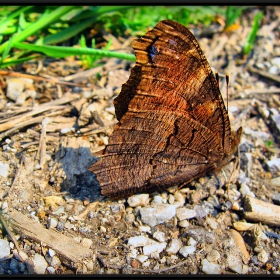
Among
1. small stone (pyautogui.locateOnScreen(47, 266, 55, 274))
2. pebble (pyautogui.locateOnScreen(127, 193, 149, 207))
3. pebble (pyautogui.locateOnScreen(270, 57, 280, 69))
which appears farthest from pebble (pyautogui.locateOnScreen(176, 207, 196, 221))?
pebble (pyautogui.locateOnScreen(270, 57, 280, 69))

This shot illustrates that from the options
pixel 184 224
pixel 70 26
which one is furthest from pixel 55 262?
pixel 70 26

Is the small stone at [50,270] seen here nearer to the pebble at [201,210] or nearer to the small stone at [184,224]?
the small stone at [184,224]

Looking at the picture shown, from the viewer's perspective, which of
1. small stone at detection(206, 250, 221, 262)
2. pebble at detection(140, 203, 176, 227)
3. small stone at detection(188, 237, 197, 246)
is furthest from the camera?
pebble at detection(140, 203, 176, 227)

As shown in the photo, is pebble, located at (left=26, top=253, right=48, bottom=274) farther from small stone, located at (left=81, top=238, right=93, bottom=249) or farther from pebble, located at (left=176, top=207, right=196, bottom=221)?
pebble, located at (left=176, top=207, right=196, bottom=221)

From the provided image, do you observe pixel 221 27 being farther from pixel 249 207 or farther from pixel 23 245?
pixel 23 245

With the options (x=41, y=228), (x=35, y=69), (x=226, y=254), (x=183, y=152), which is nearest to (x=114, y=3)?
(x=35, y=69)

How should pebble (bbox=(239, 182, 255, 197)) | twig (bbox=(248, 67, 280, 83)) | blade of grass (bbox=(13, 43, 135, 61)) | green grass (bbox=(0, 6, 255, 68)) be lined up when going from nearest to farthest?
1. pebble (bbox=(239, 182, 255, 197))
2. blade of grass (bbox=(13, 43, 135, 61))
3. green grass (bbox=(0, 6, 255, 68))
4. twig (bbox=(248, 67, 280, 83))

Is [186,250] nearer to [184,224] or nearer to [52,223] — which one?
[184,224]
